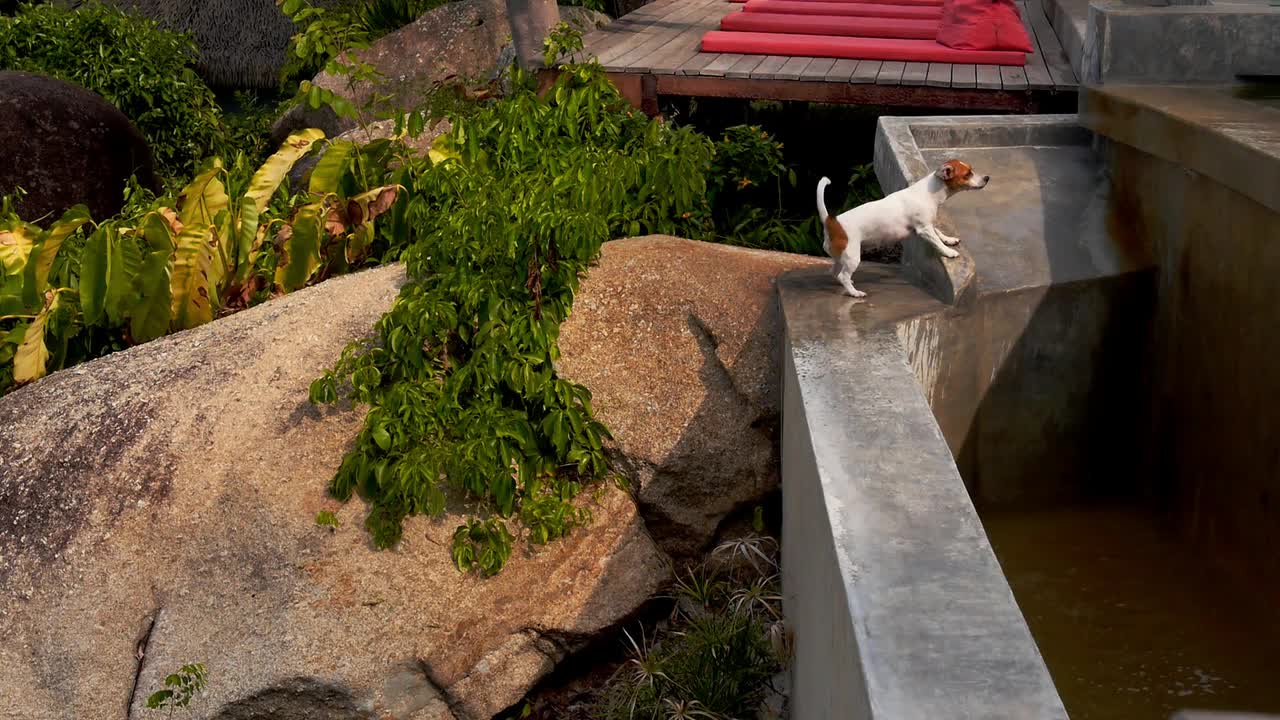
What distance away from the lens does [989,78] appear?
6.21m

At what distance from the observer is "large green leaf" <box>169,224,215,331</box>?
5594 millimetres

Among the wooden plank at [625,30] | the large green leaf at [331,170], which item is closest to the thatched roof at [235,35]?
the wooden plank at [625,30]

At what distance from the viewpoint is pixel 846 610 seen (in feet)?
7.86

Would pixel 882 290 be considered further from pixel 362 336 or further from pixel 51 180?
pixel 51 180

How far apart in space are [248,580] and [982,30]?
15.5ft

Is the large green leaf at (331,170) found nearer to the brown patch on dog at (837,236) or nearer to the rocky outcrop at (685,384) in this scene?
the rocky outcrop at (685,384)

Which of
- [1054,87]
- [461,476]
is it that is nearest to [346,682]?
[461,476]

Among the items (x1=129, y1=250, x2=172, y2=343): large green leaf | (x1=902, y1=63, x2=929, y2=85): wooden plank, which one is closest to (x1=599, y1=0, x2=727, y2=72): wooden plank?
(x1=902, y1=63, x2=929, y2=85): wooden plank

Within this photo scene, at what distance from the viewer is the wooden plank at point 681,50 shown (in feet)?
21.6

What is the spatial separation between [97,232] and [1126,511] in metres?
4.44

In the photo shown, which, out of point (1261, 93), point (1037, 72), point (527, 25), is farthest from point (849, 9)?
point (1261, 93)

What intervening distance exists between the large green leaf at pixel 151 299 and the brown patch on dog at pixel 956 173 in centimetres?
333

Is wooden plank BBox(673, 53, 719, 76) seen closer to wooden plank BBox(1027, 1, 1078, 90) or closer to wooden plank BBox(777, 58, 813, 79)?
wooden plank BBox(777, 58, 813, 79)

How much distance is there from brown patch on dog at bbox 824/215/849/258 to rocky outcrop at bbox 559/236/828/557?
0.52 meters
